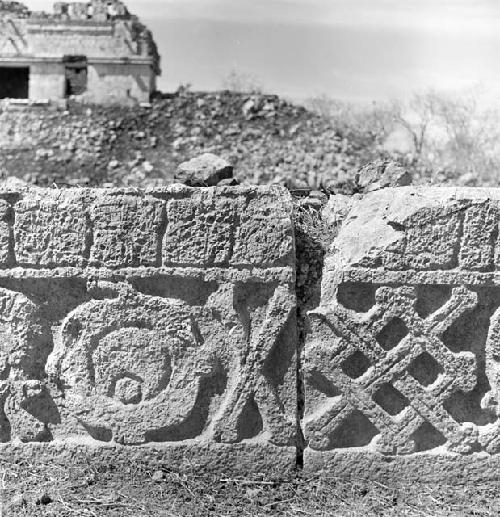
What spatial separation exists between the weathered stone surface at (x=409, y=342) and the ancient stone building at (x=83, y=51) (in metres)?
17.5

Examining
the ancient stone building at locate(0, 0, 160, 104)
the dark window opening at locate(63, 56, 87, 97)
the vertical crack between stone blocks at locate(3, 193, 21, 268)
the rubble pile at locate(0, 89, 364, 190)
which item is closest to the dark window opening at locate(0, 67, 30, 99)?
the ancient stone building at locate(0, 0, 160, 104)

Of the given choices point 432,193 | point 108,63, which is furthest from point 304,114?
point 432,193

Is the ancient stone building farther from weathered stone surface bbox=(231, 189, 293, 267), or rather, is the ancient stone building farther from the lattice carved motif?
the lattice carved motif

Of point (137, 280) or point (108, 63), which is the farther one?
point (108, 63)

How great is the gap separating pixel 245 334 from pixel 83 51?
18207 millimetres

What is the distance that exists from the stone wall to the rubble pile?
1322 centimetres

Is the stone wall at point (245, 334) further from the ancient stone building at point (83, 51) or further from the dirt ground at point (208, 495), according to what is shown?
the ancient stone building at point (83, 51)

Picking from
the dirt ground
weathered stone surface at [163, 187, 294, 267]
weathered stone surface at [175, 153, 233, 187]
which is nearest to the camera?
the dirt ground

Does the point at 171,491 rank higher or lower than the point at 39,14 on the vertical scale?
lower

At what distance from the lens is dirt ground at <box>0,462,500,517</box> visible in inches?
101

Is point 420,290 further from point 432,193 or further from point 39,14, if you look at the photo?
point 39,14

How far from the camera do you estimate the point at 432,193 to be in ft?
8.96

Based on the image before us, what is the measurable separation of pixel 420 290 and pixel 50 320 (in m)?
1.30

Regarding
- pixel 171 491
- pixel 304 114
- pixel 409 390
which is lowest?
pixel 171 491
